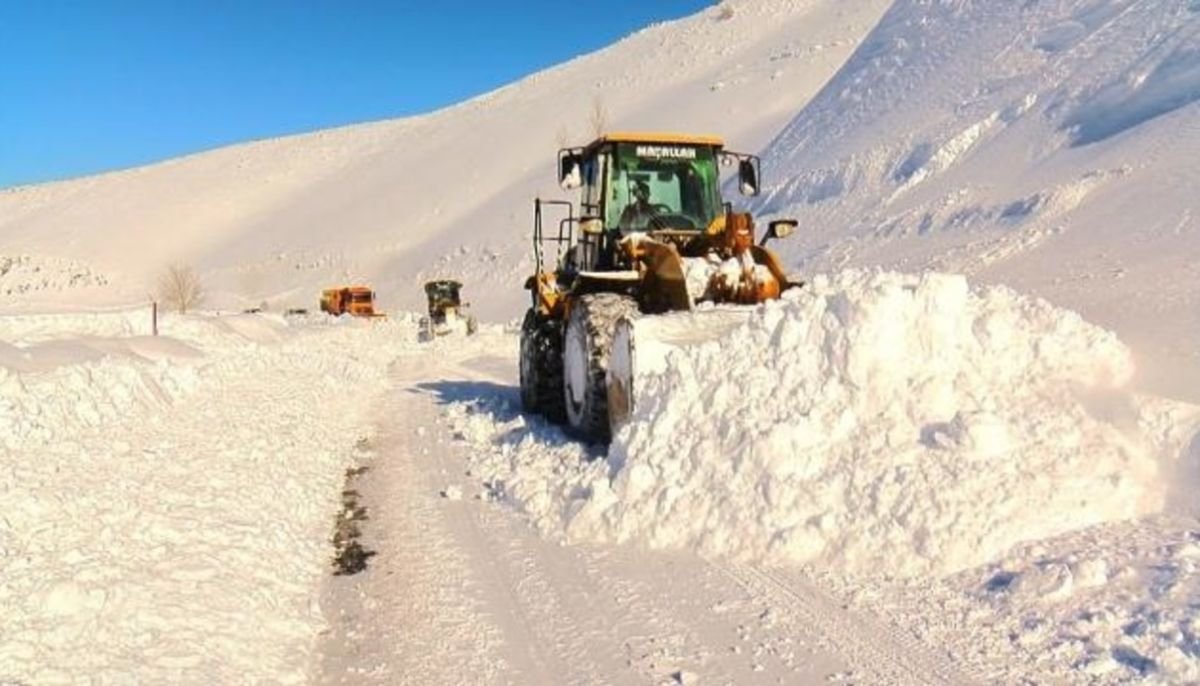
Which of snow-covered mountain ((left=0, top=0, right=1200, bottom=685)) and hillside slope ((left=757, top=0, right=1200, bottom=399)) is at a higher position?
hillside slope ((left=757, top=0, right=1200, bottom=399))

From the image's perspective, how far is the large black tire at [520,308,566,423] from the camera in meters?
9.50

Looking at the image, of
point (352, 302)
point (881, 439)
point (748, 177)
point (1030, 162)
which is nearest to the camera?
point (881, 439)

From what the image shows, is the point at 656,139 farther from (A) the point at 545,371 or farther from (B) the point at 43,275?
(B) the point at 43,275

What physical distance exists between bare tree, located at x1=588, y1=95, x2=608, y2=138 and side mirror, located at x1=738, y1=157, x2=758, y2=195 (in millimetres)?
49961

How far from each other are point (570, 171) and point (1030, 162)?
12203 mm

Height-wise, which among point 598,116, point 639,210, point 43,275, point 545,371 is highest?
point 598,116

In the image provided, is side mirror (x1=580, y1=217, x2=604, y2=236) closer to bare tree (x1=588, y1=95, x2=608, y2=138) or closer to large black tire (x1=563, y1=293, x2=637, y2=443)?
large black tire (x1=563, y1=293, x2=637, y2=443)

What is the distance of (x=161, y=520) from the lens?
5.51 m

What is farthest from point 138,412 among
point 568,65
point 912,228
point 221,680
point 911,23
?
point 568,65

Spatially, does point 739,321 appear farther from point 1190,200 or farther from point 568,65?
point 568,65

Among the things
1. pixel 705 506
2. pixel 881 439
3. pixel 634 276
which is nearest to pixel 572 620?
pixel 705 506

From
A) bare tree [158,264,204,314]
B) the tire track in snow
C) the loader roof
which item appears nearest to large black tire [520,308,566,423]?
the loader roof

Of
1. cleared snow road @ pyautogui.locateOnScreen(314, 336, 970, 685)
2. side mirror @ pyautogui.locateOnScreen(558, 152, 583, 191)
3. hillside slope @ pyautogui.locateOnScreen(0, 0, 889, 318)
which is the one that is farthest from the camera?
hillside slope @ pyautogui.locateOnScreen(0, 0, 889, 318)

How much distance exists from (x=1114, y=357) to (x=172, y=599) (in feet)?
17.4
